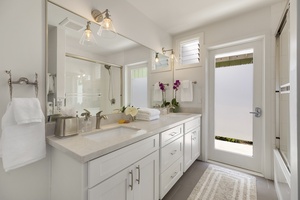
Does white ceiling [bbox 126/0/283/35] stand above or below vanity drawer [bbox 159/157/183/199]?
above

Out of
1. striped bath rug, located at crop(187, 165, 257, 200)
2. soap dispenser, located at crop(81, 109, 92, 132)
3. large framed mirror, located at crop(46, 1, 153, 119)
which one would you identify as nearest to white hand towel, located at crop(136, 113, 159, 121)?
large framed mirror, located at crop(46, 1, 153, 119)

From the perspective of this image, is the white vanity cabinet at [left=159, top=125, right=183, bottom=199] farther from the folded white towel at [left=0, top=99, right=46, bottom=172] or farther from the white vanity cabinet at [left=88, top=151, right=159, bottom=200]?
the folded white towel at [left=0, top=99, right=46, bottom=172]

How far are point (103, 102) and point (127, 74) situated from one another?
541mm

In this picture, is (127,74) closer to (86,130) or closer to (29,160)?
(86,130)

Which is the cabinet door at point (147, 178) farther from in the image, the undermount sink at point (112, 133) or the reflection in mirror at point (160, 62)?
the reflection in mirror at point (160, 62)

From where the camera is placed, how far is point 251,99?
2180mm

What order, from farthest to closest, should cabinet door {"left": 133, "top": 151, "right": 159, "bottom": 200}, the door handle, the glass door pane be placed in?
the glass door pane, the door handle, cabinet door {"left": 133, "top": 151, "right": 159, "bottom": 200}

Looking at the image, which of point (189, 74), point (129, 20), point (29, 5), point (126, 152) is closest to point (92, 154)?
point (126, 152)

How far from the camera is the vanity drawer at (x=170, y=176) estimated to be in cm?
146

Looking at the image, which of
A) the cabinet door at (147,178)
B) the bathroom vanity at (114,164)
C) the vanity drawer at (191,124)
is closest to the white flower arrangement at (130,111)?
the bathroom vanity at (114,164)

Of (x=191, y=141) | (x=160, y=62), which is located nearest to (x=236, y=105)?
(x=191, y=141)

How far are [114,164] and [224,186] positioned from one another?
1.63 m

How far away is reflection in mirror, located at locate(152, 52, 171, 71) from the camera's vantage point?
2.45 m

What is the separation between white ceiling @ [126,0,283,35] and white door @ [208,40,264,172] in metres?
0.51
